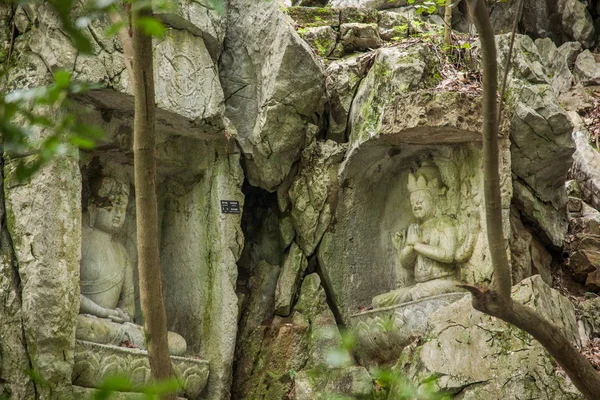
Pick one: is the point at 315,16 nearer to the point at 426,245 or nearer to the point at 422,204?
the point at 422,204

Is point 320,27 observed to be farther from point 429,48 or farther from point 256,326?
point 256,326

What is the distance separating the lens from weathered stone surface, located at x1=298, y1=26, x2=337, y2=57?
10.0 metres

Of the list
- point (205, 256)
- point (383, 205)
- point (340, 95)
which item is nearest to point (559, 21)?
point (340, 95)

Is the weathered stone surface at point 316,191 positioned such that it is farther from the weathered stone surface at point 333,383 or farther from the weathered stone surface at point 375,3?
the weathered stone surface at point 375,3

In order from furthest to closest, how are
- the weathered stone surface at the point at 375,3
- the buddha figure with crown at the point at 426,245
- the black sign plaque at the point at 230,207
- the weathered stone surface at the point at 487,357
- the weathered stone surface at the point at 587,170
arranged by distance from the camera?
the weathered stone surface at the point at 375,3, the weathered stone surface at the point at 587,170, the black sign plaque at the point at 230,207, the buddha figure with crown at the point at 426,245, the weathered stone surface at the point at 487,357

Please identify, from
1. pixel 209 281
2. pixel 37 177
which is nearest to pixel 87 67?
pixel 37 177

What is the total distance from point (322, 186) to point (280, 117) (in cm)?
81

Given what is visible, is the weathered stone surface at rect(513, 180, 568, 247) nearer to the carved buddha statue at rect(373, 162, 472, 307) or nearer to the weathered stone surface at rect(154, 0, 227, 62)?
the carved buddha statue at rect(373, 162, 472, 307)

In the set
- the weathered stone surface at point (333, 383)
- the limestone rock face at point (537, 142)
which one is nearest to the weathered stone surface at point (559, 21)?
the limestone rock face at point (537, 142)

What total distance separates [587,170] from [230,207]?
547cm

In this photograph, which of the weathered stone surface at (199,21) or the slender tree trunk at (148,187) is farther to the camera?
the weathered stone surface at (199,21)

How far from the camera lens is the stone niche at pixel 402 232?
8.18 meters

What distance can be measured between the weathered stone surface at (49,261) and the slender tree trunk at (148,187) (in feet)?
9.89

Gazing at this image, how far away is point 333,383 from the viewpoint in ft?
25.1
